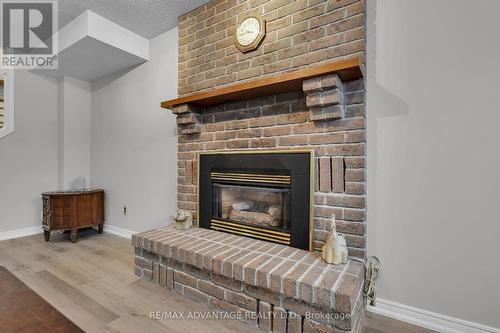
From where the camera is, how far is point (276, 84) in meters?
1.71

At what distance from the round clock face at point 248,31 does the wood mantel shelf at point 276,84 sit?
0.46m

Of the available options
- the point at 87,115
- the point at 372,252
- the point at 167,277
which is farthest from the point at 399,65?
the point at 87,115

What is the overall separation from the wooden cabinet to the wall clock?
2629 mm

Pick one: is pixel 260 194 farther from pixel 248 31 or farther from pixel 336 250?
pixel 248 31

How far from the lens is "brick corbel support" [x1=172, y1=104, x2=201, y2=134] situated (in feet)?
7.50

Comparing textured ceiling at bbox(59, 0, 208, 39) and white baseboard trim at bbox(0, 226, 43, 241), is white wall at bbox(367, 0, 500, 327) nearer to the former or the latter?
textured ceiling at bbox(59, 0, 208, 39)

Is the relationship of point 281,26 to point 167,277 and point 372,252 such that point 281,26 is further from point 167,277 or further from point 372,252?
point 167,277

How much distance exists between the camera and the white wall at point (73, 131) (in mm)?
3471

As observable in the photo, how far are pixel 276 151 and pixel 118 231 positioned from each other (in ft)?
8.34

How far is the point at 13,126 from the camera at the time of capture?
3137mm

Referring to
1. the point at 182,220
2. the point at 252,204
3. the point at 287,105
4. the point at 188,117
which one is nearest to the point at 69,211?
the point at 182,220

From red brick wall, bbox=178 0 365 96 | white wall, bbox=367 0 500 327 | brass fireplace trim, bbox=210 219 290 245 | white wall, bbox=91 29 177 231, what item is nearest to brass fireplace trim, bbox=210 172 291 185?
brass fireplace trim, bbox=210 219 290 245

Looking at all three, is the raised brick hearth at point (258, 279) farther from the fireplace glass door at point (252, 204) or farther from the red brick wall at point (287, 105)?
the red brick wall at point (287, 105)

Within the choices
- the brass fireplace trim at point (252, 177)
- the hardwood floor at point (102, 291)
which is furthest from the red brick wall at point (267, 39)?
the hardwood floor at point (102, 291)
